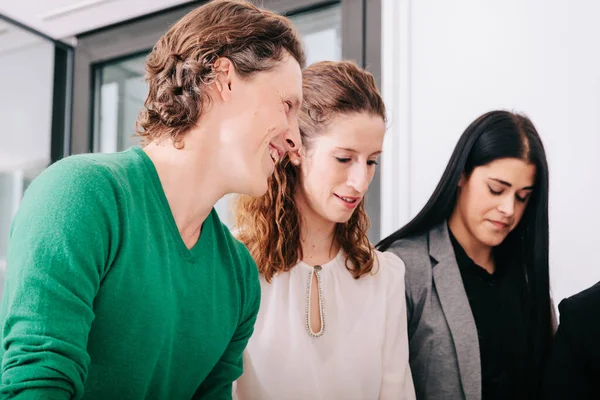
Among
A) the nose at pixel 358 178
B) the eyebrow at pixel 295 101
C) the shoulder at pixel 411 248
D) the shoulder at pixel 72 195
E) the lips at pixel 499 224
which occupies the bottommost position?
the shoulder at pixel 411 248

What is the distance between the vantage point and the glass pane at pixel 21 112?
2.57 m

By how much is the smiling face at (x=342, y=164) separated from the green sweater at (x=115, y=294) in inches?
13.2

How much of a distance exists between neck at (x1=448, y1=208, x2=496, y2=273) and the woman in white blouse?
20 cm

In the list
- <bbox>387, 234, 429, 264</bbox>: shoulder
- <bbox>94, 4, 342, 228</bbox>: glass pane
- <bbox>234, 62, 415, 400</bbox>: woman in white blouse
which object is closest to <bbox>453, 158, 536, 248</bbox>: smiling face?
<bbox>387, 234, 429, 264</bbox>: shoulder

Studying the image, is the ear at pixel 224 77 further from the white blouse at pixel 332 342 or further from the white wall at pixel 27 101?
the white wall at pixel 27 101

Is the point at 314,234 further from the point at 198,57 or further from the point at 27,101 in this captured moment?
→ the point at 27,101

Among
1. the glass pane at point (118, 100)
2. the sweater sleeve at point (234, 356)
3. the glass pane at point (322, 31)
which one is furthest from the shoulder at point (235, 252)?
the glass pane at point (118, 100)

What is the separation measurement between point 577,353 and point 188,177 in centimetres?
85

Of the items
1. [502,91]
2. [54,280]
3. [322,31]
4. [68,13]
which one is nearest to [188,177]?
[54,280]

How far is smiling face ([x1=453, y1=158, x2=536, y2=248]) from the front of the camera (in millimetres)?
1505

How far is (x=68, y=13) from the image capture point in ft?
8.25

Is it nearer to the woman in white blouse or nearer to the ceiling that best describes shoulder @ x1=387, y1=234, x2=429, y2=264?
the woman in white blouse

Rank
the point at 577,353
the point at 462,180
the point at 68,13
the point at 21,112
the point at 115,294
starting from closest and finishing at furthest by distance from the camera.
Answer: the point at 115,294
the point at 577,353
the point at 462,180
the point at 68,13
the point at 21,112

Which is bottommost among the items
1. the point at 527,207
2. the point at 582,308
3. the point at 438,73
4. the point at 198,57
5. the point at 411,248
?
the point at 582,308
